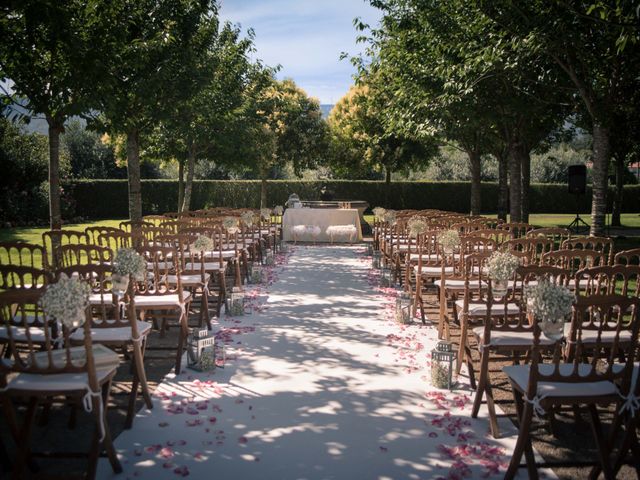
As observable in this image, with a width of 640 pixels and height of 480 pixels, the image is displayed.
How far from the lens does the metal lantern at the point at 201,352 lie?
5.16 m

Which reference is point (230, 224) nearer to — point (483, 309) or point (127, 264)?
point (127, 264)

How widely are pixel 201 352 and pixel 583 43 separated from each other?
8.91m

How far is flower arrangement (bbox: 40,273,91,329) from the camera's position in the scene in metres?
2.99

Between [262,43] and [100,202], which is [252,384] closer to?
[262,43]

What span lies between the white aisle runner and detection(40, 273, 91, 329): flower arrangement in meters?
1.08

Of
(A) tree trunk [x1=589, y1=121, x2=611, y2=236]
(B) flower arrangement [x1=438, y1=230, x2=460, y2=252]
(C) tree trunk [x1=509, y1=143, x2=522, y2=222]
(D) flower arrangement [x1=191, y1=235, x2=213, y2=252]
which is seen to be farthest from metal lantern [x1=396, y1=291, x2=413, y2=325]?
(C) tree trunk [x1=509, y1=143, x2=522, y2=222]

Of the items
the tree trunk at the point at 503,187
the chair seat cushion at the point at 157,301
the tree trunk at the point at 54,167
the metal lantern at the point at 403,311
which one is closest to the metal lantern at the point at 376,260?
the metal lantern at the point at 403,311

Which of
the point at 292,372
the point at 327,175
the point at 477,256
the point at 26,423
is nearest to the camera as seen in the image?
the point at 26,423

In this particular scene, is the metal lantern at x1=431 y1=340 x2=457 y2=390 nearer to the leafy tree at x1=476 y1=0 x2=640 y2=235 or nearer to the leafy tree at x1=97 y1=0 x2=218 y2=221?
the leafy tree at x1=97 y1=0 x2=218 y2=221

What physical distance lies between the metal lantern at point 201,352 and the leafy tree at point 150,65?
3897 millimetres

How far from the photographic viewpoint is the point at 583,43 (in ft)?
32.5

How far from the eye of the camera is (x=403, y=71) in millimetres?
13938

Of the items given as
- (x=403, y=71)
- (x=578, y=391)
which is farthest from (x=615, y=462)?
(x=403, y=71)

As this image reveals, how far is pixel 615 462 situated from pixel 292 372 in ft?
9.22
